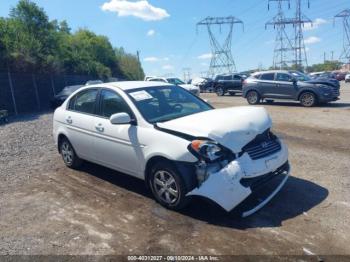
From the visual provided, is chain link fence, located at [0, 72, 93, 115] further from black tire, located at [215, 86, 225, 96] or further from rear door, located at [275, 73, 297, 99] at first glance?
rear door, located at [275, 73, 297, 99]

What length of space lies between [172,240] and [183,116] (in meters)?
1.90

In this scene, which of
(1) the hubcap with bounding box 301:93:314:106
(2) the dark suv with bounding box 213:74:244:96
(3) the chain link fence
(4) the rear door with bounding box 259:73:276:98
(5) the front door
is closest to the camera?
(5) the front door

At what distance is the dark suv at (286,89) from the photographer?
16.3 meters

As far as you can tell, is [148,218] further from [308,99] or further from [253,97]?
[253,97]

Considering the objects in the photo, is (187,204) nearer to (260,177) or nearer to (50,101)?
(260,177)

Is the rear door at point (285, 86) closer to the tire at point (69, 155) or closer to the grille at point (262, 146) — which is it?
the grille at point (262, 146)

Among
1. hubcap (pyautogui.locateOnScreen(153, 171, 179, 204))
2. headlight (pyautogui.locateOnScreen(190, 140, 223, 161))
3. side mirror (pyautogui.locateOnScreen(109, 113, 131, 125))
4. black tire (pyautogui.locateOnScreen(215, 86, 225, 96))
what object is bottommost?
black tire (pyautogui.locateOnScreen(215, 86, 225, 96))

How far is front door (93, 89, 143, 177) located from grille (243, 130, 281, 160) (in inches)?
60.4

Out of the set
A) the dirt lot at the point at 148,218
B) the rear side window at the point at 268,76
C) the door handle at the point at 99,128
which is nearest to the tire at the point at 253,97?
the rear side window at the point at 268,76

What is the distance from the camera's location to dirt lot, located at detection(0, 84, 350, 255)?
391 centimetres

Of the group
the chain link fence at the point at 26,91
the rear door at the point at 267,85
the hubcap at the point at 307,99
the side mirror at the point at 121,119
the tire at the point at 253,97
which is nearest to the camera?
the side mirror at the point at 121,119

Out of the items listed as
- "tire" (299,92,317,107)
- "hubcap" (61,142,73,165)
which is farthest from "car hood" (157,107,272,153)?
"tire" (299,92,317,107)

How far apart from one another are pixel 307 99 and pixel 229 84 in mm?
11423

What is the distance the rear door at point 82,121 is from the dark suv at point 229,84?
21963 mm
